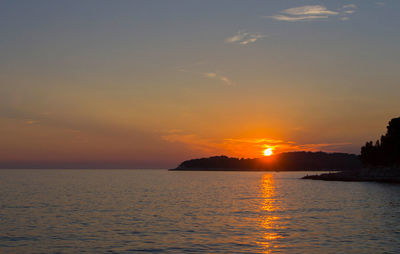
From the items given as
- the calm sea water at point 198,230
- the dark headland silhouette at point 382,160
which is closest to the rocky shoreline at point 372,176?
the dark headland silhouette at point 382,160

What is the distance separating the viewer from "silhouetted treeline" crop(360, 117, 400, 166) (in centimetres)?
15938

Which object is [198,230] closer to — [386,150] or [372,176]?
[386,150]

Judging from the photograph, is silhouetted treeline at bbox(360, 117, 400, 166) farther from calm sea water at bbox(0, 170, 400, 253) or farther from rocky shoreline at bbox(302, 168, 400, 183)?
calm sea water at bbox(0, 170, 400, 253)

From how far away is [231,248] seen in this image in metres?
32.9

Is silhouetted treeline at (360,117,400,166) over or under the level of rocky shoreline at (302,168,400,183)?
over

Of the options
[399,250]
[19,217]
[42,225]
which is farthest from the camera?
[19,217]

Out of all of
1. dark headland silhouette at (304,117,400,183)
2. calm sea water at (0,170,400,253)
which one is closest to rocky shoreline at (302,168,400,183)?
dark headland silhouette at (304,117,400,183)

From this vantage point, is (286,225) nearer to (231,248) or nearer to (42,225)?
(231,248)

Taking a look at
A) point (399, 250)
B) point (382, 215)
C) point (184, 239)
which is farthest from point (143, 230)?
point (382, 215)

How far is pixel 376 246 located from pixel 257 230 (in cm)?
1195

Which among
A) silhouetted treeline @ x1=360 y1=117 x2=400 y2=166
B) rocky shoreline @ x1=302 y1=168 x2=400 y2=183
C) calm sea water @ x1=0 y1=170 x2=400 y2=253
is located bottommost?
calm sea water @ x1=0 y1=170 x2=400 y2=253

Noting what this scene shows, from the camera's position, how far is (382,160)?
175625mm

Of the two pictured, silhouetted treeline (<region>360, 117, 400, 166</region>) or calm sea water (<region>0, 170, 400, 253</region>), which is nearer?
calm sea water (<region>0, 170, 400, 253</region>)

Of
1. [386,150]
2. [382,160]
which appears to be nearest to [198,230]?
[386,150]
